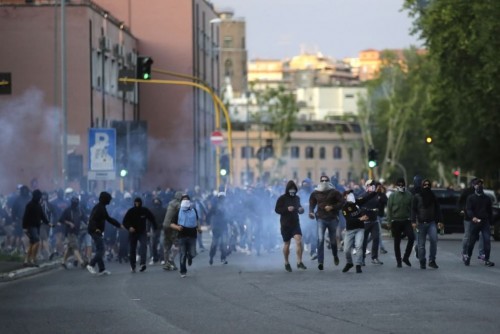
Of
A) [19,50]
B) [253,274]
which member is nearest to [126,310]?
[253,274]

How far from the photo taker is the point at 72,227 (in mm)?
33875

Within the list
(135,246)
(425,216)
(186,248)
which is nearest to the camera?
(186,248)

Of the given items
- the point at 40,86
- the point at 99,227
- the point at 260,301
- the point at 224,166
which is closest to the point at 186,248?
the point at 99,227

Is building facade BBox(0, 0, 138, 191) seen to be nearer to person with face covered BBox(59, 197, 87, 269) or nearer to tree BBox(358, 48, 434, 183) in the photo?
person with face covered BBox(59, 197, 87, 269)

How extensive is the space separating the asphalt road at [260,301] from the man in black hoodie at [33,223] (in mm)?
1576

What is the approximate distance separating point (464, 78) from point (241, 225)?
28115mm

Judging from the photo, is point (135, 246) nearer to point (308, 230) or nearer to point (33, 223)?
point (33, 223)

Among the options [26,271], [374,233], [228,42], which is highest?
[228,42]

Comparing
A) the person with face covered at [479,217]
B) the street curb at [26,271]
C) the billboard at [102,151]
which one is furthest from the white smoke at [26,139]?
the person with face covered at [479,217]

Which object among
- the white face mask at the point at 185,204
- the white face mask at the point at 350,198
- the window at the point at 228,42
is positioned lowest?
the white face mask at the point at 185,204

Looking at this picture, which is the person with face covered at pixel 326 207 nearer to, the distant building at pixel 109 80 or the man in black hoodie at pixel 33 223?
the man in black hoodie at pixel 33 223

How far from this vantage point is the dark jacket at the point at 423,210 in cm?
3029

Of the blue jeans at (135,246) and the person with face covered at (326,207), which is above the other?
the person with face covered at (326,207)

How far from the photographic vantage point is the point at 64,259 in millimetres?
34188
